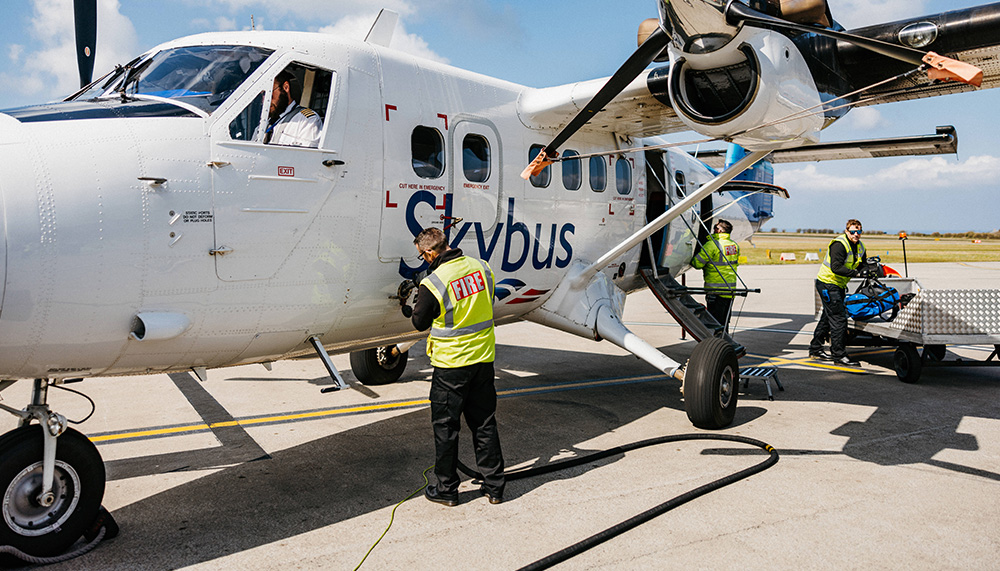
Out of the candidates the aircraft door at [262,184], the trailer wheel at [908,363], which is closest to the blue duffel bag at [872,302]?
the trailer wheel at [908,363]

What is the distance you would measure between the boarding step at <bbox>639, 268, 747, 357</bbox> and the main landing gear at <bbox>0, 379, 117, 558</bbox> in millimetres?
6383

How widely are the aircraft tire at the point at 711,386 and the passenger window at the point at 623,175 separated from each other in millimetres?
2212

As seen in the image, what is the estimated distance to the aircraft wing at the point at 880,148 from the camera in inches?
308

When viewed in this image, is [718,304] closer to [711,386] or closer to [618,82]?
[711,386]

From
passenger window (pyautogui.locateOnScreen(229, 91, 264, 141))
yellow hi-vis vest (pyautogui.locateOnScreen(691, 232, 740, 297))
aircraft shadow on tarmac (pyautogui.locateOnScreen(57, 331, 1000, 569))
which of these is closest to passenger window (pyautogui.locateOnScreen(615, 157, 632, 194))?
yellow hi-vis vest (pyautogui.locateOnScreen(691, 232, 740, 297))

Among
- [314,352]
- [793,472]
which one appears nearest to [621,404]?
[793,472]

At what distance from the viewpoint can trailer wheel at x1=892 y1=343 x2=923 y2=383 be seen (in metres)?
8.63

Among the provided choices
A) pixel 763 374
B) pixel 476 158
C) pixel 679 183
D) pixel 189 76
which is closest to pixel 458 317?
pixel 476 158

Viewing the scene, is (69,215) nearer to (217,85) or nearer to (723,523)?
(217,85)

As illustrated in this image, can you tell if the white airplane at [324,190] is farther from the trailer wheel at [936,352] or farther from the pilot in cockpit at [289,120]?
the trailer wheel at [936,352]

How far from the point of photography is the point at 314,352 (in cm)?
545

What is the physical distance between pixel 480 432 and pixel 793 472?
254 centimetres

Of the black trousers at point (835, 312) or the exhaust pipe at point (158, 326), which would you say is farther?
the black trousers at point (835, 312)

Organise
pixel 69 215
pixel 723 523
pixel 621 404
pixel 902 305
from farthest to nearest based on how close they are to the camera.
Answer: pixel 902 305 < pixel 621 404 < pixel 723 523 < pixel 69 215
